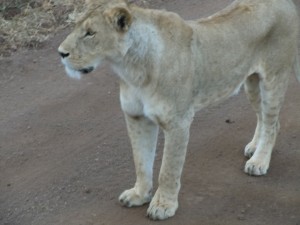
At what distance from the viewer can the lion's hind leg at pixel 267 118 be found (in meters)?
5.96

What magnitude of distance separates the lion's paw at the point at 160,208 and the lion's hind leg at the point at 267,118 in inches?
37.8

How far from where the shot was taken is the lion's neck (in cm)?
497

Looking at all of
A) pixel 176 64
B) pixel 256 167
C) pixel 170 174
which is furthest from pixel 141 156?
pixel 256 167

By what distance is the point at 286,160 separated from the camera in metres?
6.38

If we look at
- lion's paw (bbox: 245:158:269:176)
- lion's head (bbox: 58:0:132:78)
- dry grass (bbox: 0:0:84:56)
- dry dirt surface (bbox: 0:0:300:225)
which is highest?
lion's head (bbox: 58:0:132:78)

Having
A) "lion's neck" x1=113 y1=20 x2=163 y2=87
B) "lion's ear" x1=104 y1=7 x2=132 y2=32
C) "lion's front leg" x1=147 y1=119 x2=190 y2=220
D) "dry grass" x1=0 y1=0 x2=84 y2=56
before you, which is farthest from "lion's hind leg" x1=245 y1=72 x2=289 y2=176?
"dry grass" x1=0 y1=0 x2=84 y2=56

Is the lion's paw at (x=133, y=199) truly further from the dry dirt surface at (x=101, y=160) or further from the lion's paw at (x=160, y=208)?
the lion's paw at (x=160, y=208)

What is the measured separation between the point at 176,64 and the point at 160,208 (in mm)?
1126

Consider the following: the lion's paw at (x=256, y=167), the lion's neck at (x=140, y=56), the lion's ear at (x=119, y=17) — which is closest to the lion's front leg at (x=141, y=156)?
the lion's neck at (x=140, y=56)

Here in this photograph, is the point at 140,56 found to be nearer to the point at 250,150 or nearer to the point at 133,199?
the point at 133,199

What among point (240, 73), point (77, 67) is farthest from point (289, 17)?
point (77, 67)

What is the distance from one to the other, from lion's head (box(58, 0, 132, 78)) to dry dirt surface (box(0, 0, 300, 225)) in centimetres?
138

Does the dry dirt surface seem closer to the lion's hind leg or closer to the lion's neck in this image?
the lion's hind leg

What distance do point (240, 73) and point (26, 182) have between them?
6.65ft
